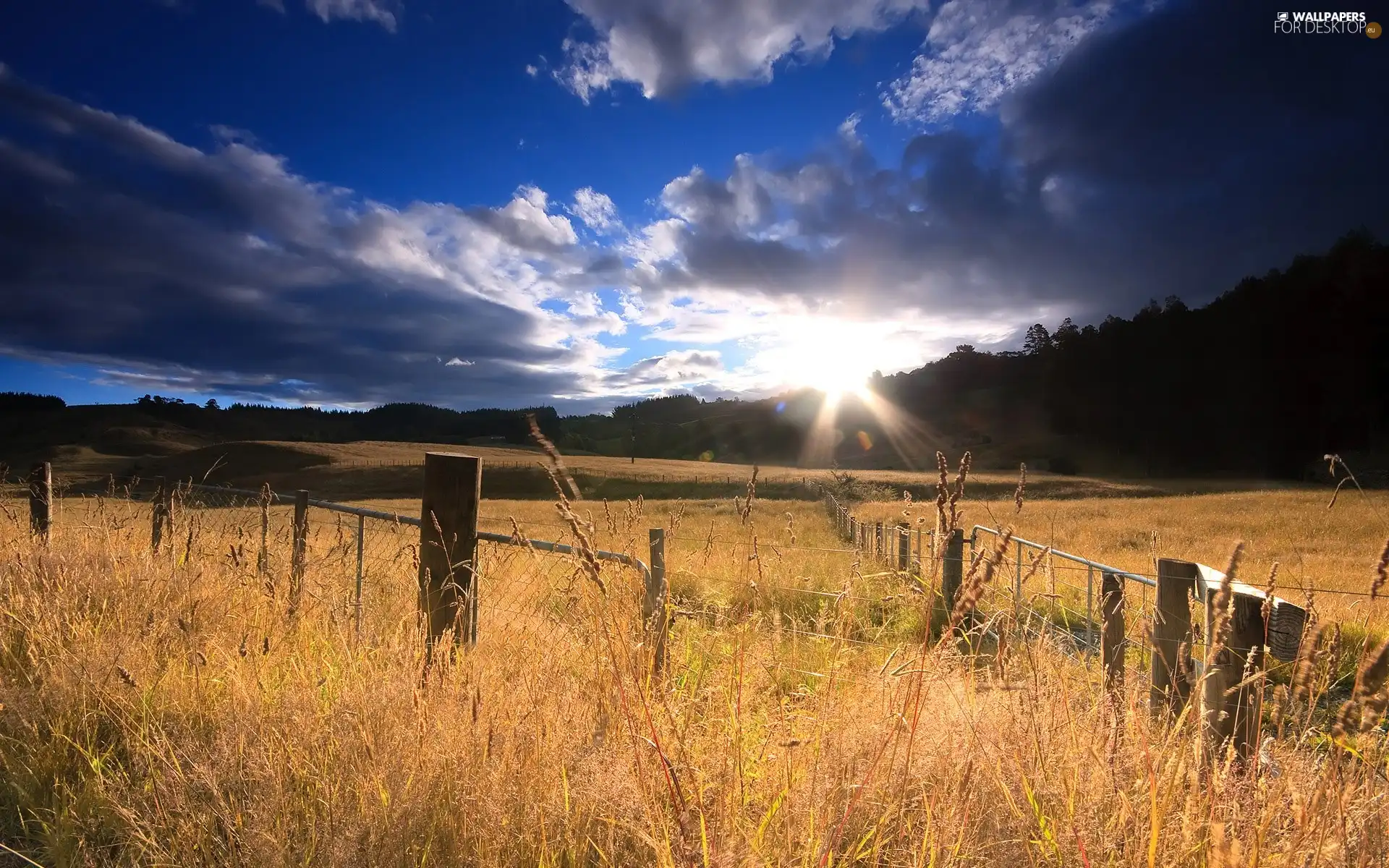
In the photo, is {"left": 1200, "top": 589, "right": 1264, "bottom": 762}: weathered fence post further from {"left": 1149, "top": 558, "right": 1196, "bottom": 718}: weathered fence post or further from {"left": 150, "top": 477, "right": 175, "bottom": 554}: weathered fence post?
{"left": 150, "top": 477, "right": 175, "bottom": 554}: weathered fence post

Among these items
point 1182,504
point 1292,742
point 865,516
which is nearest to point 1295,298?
point 1182,504

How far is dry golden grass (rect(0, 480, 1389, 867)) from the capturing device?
2133 millimetres

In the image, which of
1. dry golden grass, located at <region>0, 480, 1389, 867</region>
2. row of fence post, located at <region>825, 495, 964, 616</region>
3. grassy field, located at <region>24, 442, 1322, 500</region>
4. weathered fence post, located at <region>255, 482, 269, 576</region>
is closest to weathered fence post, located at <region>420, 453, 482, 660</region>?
dry golden grass, located at <region>0, 480, 1389, 867</region>

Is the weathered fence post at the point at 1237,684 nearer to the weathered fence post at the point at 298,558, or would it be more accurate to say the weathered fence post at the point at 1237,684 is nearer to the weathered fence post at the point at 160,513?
the weathered fence post at the point at 298,558

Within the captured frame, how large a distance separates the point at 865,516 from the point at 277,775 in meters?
25.0

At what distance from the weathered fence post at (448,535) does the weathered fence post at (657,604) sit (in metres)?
1.05

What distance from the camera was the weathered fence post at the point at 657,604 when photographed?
138 inches

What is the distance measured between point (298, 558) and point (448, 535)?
6.17 ft

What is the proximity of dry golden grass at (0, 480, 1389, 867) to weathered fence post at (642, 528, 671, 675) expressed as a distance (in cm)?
19

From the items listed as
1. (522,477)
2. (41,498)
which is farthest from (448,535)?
(522,477)

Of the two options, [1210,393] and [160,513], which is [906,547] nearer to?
[160,513]

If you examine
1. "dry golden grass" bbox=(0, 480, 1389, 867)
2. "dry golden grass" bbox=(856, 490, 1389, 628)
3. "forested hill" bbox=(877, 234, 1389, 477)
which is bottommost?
"dry golden grass" bbox=(856, 490, 1389, 628)

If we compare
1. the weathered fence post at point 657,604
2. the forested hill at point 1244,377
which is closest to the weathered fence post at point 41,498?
the weathered fence post at point 657,604

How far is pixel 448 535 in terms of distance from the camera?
170 inches
